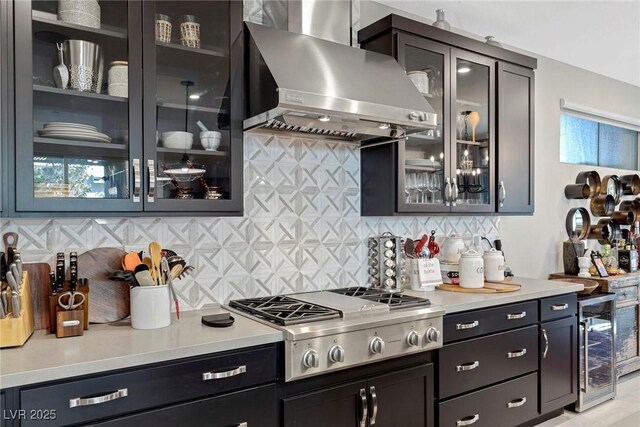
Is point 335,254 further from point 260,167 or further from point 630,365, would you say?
point 630,365

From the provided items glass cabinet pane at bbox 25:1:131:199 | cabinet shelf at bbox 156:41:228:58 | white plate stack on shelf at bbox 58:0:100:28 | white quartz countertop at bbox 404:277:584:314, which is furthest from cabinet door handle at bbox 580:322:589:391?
white plate stack on shelf at bbox 58:0:100:28

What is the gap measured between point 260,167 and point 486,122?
1637 mm

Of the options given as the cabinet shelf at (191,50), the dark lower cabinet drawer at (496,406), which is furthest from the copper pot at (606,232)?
the cabinet shelf at (191,50)

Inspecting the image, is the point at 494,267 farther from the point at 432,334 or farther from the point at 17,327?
the point at 17,327

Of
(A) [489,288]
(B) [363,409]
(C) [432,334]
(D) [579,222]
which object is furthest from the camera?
(D) [579,222]

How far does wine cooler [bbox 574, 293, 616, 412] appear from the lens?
3232 mm

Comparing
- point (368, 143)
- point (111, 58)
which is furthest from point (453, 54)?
point (111, 58)

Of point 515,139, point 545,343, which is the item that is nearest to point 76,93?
point 515,139

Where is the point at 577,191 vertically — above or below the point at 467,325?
above

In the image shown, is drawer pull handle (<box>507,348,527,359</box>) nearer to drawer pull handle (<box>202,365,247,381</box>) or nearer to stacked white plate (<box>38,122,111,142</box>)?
drawer pull handle (<box>202,365,247,381</box>)

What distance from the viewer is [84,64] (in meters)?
1.81

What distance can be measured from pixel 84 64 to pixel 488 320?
7.80 ft

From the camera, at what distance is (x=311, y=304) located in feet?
7.25

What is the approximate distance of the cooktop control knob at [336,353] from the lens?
1.86m
